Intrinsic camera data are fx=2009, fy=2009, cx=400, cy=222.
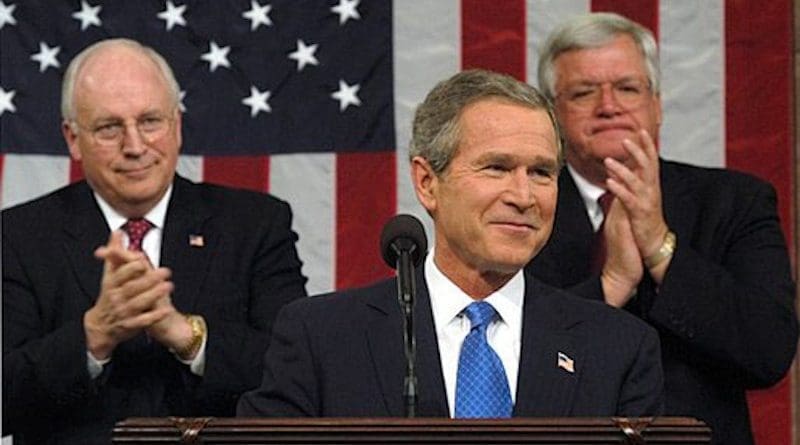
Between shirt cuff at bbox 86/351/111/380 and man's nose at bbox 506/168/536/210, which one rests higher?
man's nose at bbox 506/168/536/210

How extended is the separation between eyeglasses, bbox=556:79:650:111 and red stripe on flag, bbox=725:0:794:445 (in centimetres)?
92

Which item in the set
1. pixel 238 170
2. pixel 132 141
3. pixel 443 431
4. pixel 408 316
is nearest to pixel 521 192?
pixel 408 316

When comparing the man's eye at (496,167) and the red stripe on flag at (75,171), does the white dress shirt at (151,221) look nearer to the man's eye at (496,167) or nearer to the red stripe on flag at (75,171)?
the red stripe on flag at (75,171)

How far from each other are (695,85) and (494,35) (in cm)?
59

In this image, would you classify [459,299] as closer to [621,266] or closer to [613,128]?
[621,266]

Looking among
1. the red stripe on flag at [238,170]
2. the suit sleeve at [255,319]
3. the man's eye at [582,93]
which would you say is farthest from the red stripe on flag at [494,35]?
the suit sleeve at [255,319]

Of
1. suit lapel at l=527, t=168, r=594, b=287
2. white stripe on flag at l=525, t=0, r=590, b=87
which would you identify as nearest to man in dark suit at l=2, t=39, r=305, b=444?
suit lapel at l=527, t=168, r=594, b=287

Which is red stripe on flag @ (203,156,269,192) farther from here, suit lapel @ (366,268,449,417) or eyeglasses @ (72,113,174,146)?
suit lapel @ (366,268,449,417)

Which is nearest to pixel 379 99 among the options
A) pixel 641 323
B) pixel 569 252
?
pixel 569 252

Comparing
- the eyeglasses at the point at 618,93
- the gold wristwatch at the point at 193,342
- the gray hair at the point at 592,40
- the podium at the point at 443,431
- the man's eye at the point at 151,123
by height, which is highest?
the gray hair at the point at 592,40

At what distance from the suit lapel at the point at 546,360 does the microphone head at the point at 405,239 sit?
1.17ft

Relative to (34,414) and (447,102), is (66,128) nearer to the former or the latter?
(34,414)

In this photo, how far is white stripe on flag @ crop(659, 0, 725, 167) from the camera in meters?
5.65

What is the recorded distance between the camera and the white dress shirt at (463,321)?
3.67 meters
